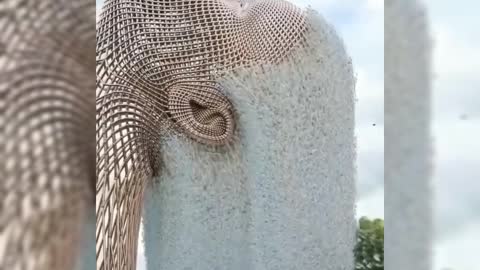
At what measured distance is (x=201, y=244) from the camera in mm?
1701

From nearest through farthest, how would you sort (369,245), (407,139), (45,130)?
(407,139) < (369,245) < (45,130)

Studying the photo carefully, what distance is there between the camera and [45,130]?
5.48 ft

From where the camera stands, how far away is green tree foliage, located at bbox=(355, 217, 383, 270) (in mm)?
1535

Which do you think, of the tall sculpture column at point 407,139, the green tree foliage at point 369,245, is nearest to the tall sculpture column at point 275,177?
the green tree foliage at point 369,245

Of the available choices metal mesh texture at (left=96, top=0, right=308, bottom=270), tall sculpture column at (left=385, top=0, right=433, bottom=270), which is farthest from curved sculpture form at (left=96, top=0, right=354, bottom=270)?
tall sculpture column at (left=385, top=0, right=433, bottom=270)

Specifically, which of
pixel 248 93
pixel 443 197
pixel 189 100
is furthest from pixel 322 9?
pixel 443 197

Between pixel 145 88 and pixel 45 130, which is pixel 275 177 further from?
pixel 45 130

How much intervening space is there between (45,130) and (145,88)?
29cm

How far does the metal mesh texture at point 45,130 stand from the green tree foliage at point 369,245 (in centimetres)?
73

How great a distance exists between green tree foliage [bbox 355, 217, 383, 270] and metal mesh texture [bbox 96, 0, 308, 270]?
499mm

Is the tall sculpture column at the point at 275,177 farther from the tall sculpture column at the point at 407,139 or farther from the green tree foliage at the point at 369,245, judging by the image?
the tall sculpture column at the point at 407,139

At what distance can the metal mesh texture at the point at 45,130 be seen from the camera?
1604mm

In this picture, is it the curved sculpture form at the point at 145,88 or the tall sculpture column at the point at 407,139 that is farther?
the curved sculpture form at the point at 145,88

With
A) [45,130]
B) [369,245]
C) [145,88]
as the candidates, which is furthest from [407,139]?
[45,130]
